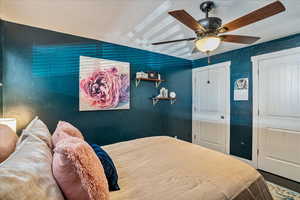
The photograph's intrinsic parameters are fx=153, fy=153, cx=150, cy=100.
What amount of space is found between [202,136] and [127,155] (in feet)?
9.29

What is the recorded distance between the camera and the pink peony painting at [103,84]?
2.70 m

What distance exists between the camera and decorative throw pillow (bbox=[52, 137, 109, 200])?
75 cm

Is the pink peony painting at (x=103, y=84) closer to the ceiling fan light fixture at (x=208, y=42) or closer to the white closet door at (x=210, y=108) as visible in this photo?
the ceiling fan light fixture at (x=208, y=42)

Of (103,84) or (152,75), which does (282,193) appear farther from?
(103,84)

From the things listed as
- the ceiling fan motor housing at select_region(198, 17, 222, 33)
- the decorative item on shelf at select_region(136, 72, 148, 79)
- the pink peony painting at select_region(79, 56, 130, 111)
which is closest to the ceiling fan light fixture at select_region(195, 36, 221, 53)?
the ceiling fan motor housing at select_region(198, 17, 222, 33)

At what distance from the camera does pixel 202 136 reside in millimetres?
3998

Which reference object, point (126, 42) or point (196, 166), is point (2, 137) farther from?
point (126, 42)

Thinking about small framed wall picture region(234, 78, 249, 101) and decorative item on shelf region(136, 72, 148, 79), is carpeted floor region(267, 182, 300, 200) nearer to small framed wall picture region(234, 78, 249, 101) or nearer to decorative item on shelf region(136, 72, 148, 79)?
small framed wall picture region(234, 78, 249, 101)

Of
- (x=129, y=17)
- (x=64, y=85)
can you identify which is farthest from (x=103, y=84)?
(x=129, y=17)

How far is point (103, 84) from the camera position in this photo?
2863 millimetres

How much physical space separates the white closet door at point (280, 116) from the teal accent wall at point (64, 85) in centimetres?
200

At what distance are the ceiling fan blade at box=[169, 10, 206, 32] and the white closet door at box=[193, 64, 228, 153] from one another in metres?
2.19

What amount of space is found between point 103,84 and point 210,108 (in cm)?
261

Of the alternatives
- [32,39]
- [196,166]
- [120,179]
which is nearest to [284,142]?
[196,166]
